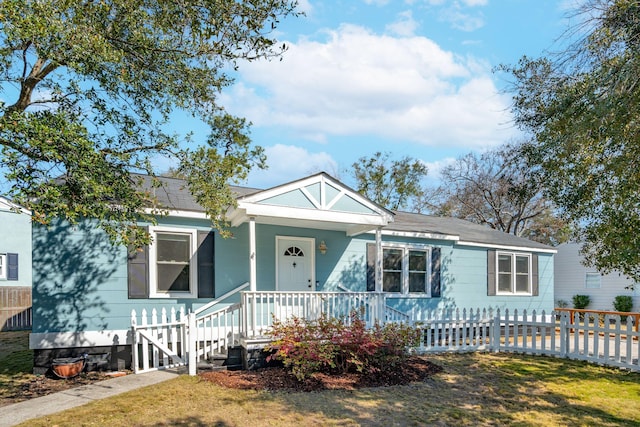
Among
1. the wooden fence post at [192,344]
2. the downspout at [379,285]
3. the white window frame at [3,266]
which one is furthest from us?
the white window frame at [3,266]

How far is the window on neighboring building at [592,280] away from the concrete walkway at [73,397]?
72.6 feet

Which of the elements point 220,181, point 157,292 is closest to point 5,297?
point 157,292

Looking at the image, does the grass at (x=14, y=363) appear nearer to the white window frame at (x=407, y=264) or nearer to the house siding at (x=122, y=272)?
the house siding at (x=122, y=272)

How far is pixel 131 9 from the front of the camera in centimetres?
643

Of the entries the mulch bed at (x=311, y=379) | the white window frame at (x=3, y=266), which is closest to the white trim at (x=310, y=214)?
the mulch bed at (x=311, y=379)

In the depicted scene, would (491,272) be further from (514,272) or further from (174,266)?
(174,266)

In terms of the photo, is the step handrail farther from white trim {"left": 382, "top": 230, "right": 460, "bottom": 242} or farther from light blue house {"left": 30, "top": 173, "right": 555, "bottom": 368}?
white trim {"left": 382, "top": 230, "right": 460, "bottom": 242}

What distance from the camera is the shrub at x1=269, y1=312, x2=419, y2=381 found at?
22.4 ft

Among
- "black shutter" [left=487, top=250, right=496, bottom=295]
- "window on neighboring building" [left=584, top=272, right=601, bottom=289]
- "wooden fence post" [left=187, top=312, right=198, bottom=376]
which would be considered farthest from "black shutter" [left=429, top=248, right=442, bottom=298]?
"window on neighboring building" [left=584, top=272, right=601, bottom=289]

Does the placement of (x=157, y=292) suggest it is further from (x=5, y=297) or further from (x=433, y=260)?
(x=5, y=297)

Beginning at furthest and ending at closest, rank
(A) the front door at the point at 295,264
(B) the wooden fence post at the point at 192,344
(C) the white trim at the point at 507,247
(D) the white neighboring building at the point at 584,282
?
(D) the white neighboring building at the point at 584,282, (C) the white trim at the point at 507,247, (A) the front door at the point at 295,264, (B) the wooden fence post at the point at 192,344

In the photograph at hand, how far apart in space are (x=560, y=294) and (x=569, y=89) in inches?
805

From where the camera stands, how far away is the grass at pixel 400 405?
5211mm

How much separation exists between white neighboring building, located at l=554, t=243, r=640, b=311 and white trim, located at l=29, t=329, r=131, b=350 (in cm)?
2015
